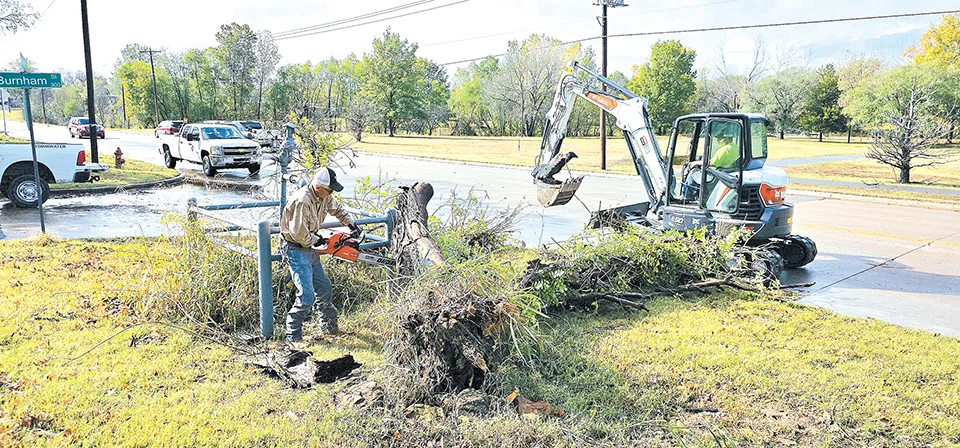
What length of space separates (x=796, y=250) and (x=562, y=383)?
5998 millimetres

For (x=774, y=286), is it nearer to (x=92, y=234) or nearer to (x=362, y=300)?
(x=362, y=300)

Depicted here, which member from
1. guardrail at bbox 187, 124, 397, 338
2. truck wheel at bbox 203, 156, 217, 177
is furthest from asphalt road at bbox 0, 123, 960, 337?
truck wheel at bbox 203, 156, 217, 177

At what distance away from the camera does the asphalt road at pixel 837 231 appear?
7945 millimetres

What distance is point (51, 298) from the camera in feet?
23.7

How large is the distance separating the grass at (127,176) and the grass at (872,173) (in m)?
23.2

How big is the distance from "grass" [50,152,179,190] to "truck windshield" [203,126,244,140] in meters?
2.01

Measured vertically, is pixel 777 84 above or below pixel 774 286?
above

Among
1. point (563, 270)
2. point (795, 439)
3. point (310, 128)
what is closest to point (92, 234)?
point (310, 128)

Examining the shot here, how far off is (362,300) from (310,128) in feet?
15.2

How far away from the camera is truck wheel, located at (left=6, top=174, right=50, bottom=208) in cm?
1419

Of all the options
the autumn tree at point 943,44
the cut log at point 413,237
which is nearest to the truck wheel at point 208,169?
the cut log at point 413,237

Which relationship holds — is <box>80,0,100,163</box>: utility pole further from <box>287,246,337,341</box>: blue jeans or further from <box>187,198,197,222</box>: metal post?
<box>287,246,337,341</box>: blue jeans

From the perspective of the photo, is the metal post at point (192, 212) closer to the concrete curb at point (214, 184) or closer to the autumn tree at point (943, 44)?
the concrete curb at point (214, 184)

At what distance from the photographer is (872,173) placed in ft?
89.0
